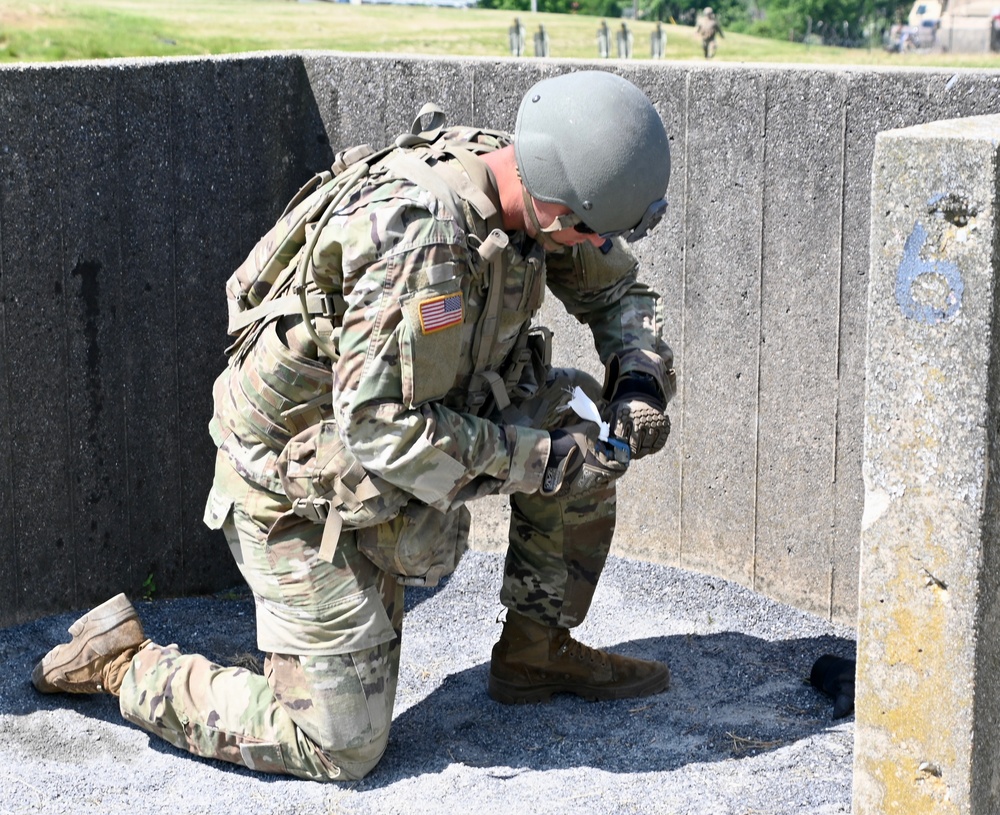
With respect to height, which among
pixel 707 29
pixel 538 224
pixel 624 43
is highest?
pixel 538 224

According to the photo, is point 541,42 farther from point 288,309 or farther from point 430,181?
point 430,181

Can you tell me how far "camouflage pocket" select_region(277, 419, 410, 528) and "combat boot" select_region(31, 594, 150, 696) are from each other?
73cm

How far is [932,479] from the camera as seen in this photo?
9.61 ft

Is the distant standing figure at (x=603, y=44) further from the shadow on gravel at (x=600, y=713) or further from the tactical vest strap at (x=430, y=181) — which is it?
the tactical vest strap at (x=430, y=181)

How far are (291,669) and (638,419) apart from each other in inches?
45.6

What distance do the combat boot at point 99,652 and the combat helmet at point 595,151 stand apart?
1752 millimetres

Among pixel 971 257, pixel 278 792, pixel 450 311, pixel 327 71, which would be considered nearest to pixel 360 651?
pixel 278 792

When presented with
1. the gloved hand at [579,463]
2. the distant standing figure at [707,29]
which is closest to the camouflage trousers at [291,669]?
the gloved hand at [579,463]

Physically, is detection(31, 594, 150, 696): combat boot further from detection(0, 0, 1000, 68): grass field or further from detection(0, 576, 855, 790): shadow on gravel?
detection(0, 0, 1000, 68): grass field

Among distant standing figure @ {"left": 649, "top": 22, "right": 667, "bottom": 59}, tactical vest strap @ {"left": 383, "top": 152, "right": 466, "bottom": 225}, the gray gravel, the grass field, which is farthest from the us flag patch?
distant standing figure @ {"left": 649, "top": 22, "right": 667, "bottom": 59}

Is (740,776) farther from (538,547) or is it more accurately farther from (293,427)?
(293,427)

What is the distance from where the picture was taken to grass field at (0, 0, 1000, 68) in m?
19.5

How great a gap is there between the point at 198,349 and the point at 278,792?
5.96 feet

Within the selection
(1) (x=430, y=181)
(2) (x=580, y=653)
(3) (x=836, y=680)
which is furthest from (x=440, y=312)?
(3) (x=836, y=680)
